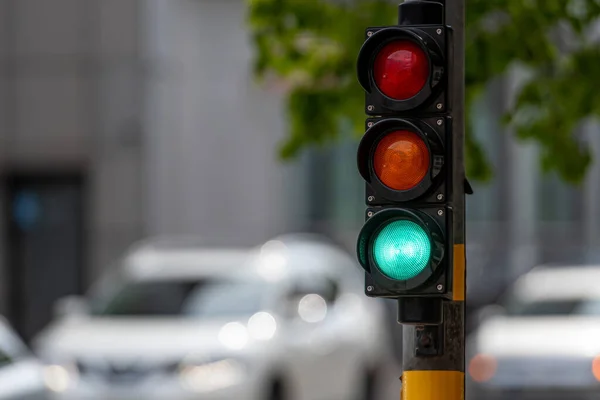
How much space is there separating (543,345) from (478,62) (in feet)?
16.9

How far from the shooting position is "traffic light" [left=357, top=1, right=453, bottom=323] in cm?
462

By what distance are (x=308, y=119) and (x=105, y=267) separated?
13.3 metres

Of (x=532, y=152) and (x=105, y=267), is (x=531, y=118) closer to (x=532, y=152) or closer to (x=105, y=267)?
(x=105, y=267)

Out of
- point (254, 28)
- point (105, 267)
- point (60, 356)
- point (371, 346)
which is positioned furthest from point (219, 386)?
point (105, 267)

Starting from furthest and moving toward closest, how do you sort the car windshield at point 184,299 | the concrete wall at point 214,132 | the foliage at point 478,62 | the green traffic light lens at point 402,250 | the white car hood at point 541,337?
1. the concrete wall at point 214,132
2. the car windshield at point 184,299
3. the white car hood at point 541,337
4. the foliage at point 478,62
5. the green traffic light lens at point 402,250

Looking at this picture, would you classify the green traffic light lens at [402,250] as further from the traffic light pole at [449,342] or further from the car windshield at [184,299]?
the car windshield at [184,299]

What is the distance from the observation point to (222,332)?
39.9 ft

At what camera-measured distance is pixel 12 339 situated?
27.1 ft

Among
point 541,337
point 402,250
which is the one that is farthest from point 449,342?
point 541,337

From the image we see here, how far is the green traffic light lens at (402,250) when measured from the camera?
461 cm

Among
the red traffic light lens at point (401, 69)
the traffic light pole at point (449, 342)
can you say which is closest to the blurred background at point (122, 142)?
the traffic light pole at point (449, 342)

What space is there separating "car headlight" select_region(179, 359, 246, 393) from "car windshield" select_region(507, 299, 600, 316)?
3406 mm

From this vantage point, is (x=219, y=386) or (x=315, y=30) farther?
(x=219, y=386)

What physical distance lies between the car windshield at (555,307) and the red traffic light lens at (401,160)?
8888 millimetres
